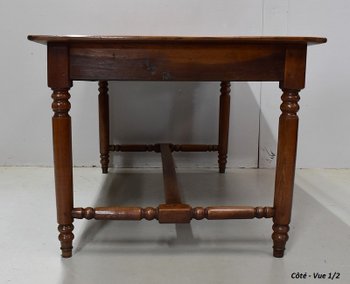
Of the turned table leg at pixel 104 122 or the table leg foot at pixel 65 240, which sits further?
the turned table leg at pixel 104 122

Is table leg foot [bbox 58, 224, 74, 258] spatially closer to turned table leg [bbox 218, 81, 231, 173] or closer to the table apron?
the table apron

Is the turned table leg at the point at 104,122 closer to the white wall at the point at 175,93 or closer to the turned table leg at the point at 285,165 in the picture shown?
the white wall at the point at 175,93

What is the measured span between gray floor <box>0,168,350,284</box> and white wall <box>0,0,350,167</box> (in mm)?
303

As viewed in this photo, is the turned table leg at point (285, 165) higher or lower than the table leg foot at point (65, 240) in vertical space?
higher

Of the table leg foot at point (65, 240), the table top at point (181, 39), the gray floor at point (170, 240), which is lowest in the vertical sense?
the gray floor at point (170, 240)

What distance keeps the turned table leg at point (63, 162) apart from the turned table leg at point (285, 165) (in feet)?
1.90

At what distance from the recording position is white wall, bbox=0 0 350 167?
2.03 meters

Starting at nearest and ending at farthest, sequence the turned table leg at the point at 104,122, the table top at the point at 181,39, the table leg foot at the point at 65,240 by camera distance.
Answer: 1. the table top at the point at 181,39
2. the table leg foot at the point at 65,240
3. the turned table leg at the point at 104,122

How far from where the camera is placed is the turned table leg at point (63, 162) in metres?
1.11

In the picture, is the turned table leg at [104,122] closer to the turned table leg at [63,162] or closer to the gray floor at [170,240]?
the gray floor at [170,240]

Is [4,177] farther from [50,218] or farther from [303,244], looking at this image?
[303,244]

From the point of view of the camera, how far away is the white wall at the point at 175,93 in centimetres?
203

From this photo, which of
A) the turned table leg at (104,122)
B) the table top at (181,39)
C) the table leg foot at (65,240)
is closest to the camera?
the table top at (181,39)

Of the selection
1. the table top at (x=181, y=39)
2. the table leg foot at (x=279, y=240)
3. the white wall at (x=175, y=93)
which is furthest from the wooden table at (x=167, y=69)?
the white wall at (x=175, y=93)
